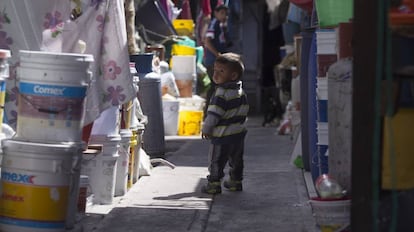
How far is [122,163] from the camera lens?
825cm

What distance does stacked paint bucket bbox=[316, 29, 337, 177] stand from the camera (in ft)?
24.7

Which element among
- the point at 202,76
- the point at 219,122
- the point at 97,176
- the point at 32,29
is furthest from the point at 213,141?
the point at 202,76

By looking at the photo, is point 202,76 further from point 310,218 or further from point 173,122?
point 310,218

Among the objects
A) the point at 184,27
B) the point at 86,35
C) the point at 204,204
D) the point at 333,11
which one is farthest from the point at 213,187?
the point at 184,27

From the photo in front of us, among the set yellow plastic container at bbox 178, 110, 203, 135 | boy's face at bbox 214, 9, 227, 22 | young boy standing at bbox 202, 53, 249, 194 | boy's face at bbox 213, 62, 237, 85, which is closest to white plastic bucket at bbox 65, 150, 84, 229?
young boy standing at bbox 202, 53, 249, 194

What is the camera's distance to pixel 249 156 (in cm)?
1183

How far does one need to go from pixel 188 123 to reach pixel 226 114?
239 inches

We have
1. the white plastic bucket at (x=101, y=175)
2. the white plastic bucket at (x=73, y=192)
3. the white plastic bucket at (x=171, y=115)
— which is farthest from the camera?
the white plastic bucket at (x=171, y=115)

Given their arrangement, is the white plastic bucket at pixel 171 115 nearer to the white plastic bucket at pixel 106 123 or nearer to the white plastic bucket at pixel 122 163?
the white plastic bucket at pixel 122 163

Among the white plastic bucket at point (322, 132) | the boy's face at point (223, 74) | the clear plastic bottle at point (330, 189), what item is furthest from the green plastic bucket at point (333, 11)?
the clear plastic bottle at point (330, 189)

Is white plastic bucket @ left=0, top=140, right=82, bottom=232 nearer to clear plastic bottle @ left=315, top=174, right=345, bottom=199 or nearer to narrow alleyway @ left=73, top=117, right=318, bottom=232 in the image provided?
narrow alleyway @ left=73, top=117, right=318, bottom=232

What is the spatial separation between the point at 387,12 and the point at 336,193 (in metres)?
1.24

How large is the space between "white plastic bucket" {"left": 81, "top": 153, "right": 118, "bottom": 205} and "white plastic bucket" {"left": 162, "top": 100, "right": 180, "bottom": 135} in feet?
18.2

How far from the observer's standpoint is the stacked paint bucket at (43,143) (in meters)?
6.04
